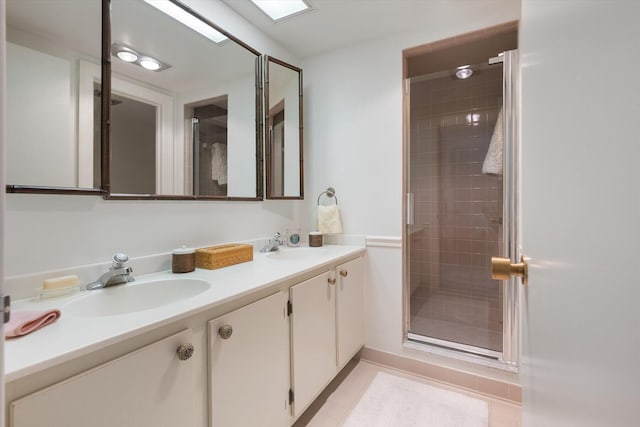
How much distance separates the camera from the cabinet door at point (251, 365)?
97cm

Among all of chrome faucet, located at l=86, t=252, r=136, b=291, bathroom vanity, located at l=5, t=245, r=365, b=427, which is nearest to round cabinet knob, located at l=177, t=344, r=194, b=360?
bathroom vanity, located at l=5, t=245, r=365, b=427

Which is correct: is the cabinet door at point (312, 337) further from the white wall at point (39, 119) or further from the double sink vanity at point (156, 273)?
the white wall at point (39, 119)

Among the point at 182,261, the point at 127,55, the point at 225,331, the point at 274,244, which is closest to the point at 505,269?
the point at 225,331

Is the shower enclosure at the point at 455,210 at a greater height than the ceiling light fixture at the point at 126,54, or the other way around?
the ceiling light fixture at the point at 126,54

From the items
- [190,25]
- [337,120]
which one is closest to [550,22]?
[190,25]

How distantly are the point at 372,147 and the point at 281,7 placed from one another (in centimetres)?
107

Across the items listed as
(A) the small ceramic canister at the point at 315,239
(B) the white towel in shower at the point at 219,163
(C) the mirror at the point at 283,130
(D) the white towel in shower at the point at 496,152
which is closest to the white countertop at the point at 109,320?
(B) the white towel in shower at the point at 219,163

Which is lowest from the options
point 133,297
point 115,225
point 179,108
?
point 133,297

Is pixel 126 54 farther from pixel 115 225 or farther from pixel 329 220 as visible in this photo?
pixel 329 220

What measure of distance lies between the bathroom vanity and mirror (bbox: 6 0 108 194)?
0.45 m

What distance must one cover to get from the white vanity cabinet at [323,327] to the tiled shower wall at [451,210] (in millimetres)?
499

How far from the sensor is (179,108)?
4.80 ft

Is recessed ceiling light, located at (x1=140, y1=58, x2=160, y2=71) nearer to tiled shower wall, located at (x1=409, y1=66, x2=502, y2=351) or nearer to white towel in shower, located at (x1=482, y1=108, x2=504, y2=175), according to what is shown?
tiled shower wall, located at (x1=409, y1=66, x2=502, y2=351)

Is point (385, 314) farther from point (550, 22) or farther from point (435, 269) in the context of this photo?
point (550, 22)
